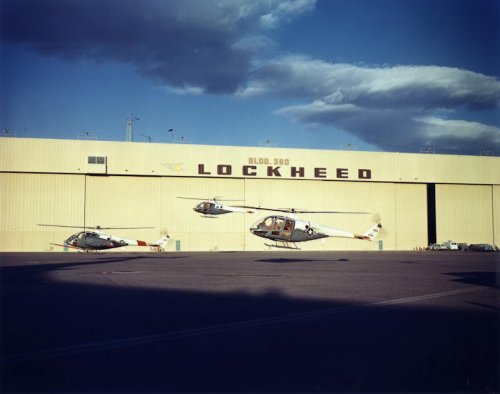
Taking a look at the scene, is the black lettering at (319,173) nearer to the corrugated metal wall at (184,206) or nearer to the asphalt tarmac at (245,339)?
the corrugated metal wall at (184,206)

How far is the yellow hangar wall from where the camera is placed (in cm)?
5897

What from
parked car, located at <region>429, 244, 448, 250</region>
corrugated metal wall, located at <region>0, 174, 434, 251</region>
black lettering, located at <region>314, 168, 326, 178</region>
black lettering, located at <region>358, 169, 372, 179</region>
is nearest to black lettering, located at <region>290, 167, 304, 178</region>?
corrugated metal wall, located at <region>0, 174, 434, 251</region>

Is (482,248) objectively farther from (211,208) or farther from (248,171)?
(211,208)

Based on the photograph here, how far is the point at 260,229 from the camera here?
1268 inches

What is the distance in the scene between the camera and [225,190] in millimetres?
63781

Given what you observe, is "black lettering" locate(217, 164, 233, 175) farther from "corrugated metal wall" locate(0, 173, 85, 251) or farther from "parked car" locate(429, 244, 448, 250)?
"parked car" locate(429, 244, 448, 250)

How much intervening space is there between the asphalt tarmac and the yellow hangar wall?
1690 inches

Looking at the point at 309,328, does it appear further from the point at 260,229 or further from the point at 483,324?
the point at 260,229

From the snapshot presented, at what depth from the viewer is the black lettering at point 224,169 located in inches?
2484

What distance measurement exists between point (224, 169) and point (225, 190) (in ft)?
9.23

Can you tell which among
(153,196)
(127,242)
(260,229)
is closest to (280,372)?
(260,229)

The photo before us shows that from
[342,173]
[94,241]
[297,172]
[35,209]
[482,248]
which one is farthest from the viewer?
[482,248]

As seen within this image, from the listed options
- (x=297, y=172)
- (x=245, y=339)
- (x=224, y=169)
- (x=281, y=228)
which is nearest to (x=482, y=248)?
(x=297, y=172)

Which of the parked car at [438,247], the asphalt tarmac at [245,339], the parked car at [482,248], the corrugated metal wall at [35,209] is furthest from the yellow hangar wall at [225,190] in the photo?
the asphalt tarmac at [245,339]
